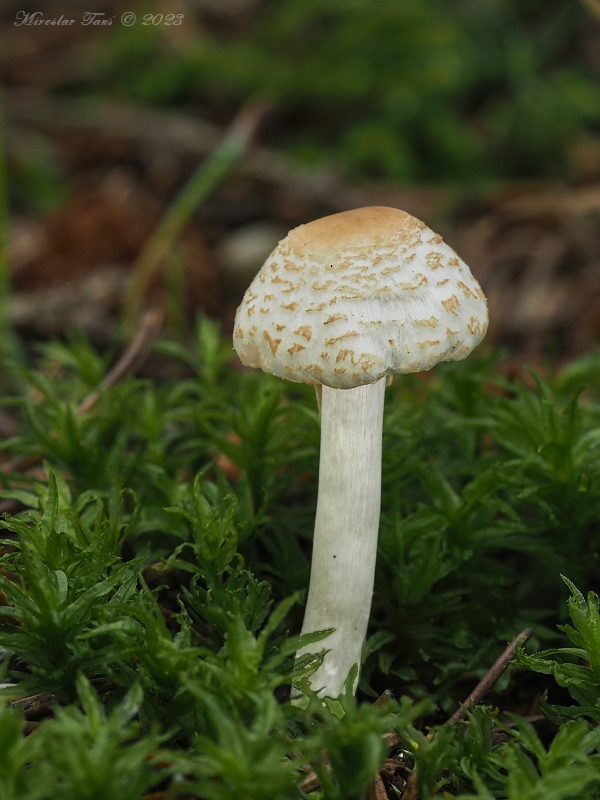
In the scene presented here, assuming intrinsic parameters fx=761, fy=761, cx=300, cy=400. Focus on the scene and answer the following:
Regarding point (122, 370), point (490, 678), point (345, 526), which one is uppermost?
point (122, 370)

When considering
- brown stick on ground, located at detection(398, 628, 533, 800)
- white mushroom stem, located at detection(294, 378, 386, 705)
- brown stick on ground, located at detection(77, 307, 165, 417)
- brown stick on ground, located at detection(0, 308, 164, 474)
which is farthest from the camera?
brown stick on ground, located at detection(77, 307, 165, 417)

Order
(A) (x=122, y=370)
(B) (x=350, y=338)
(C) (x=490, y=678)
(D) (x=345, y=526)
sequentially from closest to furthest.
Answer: (B) (x=350, y=338) < (C) (x=490, y=678) < (D) (x=345, y=526) < (A) (x=122, y=370)

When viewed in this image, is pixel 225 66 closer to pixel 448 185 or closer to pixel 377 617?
pixel 448 185

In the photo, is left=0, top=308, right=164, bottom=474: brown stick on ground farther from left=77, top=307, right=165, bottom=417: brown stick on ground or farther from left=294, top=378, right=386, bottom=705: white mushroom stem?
left=294, top=378, right=386, bottom=705: white mushroom stem

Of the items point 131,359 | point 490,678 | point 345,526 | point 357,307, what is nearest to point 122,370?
point 131,359

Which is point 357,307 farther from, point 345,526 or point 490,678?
point 490,678

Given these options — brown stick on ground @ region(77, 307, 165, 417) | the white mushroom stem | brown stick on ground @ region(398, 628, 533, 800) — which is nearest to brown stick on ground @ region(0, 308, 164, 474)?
brown stick on ground @ region(77, 307, 165, 417)
